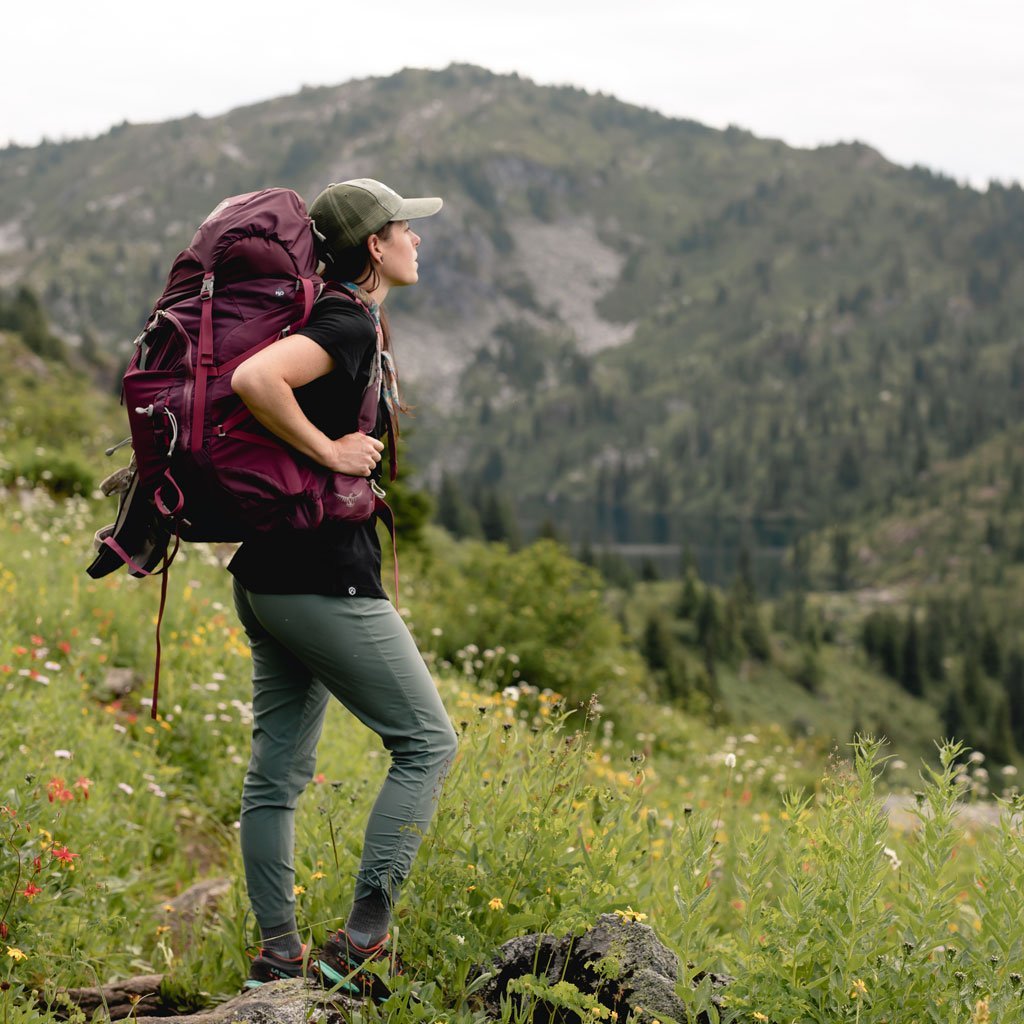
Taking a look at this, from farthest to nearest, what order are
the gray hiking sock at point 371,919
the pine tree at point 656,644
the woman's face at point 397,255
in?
the pine tree at point 656,644 < the woman's face at point 397,255 < the gray hiking sock at point 371,919

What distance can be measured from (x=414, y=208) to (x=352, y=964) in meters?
2.62

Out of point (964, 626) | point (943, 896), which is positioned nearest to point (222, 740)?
point (943, 896)

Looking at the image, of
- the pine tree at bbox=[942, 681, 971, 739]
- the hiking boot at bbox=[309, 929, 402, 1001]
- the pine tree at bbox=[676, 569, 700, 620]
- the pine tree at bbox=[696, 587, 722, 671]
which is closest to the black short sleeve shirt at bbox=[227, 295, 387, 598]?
the hiking boot at bbox=[309, 929, 402, 1001]

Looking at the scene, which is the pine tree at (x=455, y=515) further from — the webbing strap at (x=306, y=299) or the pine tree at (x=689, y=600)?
the webbing strap at (x=306, y=299)

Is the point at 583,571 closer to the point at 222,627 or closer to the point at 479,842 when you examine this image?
the point at 222,627

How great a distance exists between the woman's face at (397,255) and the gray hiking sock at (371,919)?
6.96 feet

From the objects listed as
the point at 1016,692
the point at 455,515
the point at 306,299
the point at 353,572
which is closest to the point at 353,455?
the point at 353,572

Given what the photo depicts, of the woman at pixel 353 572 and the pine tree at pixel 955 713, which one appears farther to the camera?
the pine tree at pixel 955 713

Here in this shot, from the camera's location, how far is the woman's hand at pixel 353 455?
3.45m

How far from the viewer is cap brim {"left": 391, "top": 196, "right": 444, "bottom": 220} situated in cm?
366

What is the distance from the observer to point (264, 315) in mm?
3463

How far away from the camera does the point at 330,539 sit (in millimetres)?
3494

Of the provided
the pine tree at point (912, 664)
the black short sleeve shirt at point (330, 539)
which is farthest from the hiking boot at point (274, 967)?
the pine tree at point (912, 664)

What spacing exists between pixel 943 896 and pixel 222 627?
6342 mm
